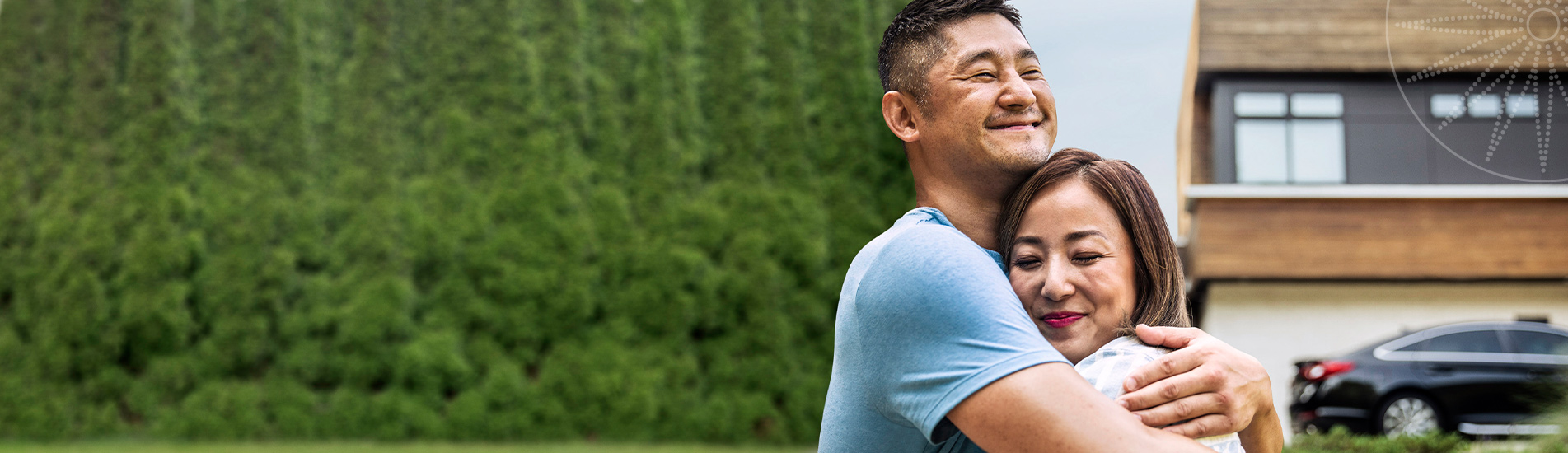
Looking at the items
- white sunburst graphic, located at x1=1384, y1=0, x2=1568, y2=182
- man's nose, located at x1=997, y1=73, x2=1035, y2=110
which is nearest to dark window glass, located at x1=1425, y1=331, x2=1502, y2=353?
white sunburst graphic, located at x1=1384, y1=0, x2=1568, y2=182

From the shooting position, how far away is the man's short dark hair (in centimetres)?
166

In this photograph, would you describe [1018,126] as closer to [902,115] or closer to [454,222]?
[902,115]

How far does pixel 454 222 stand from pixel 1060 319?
8.62m

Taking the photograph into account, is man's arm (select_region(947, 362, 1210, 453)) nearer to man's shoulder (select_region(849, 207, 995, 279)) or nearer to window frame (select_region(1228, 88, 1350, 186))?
man's shoulder (select_region(849, 207, 995, 279))

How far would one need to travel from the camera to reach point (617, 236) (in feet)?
30.5

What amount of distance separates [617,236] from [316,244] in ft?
9.28

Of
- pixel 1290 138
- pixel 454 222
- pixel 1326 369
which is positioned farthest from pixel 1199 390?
pixel 1290 138

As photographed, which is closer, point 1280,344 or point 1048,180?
point 1048,180

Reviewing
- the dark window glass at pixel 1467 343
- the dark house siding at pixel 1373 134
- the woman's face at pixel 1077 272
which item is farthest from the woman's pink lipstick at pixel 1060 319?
the dark house siding at pixel 1373 134

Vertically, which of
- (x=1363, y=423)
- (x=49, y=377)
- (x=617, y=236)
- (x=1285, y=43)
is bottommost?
(x=1363, y=423)

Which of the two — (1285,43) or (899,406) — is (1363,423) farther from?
(899,406)

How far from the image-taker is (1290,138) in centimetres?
944

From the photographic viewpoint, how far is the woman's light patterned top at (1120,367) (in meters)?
1.26

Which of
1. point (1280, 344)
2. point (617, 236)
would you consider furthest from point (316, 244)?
point (1280, 344)
